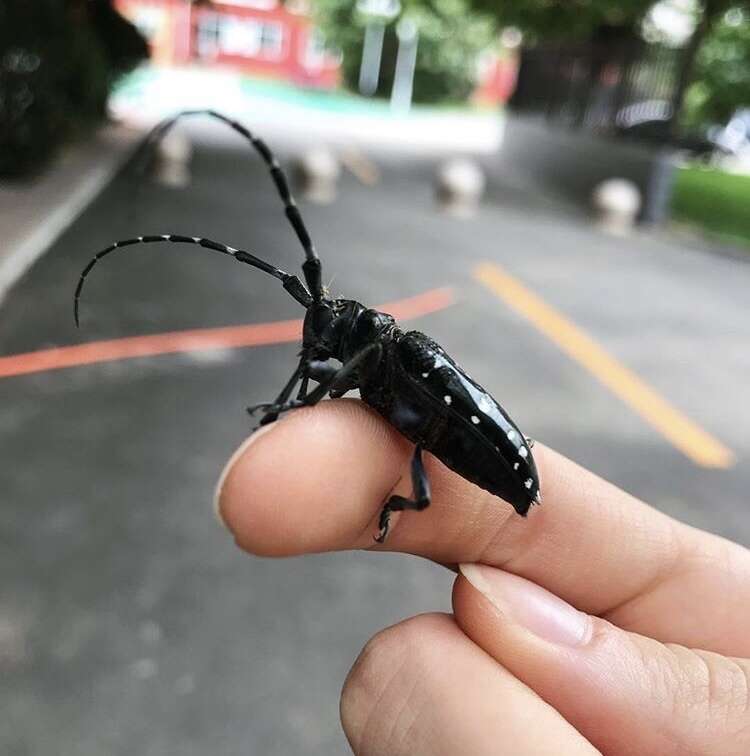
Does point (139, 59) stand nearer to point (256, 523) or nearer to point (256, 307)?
point (256, 307)

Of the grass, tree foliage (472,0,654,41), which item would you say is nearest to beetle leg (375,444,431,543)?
the grass

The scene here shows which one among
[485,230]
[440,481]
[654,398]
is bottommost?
[485,230]

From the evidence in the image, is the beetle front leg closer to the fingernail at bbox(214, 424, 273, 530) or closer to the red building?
the fingernail at bbox(214, 424, 273, 530)

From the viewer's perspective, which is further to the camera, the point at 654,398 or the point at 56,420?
the point at 654,398

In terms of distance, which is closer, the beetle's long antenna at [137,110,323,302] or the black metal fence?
the beetle's long antenna at [137,110,323,302]

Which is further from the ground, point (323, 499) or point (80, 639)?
point (323, 499)

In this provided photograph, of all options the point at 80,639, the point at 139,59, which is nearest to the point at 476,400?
the point at 80,639
